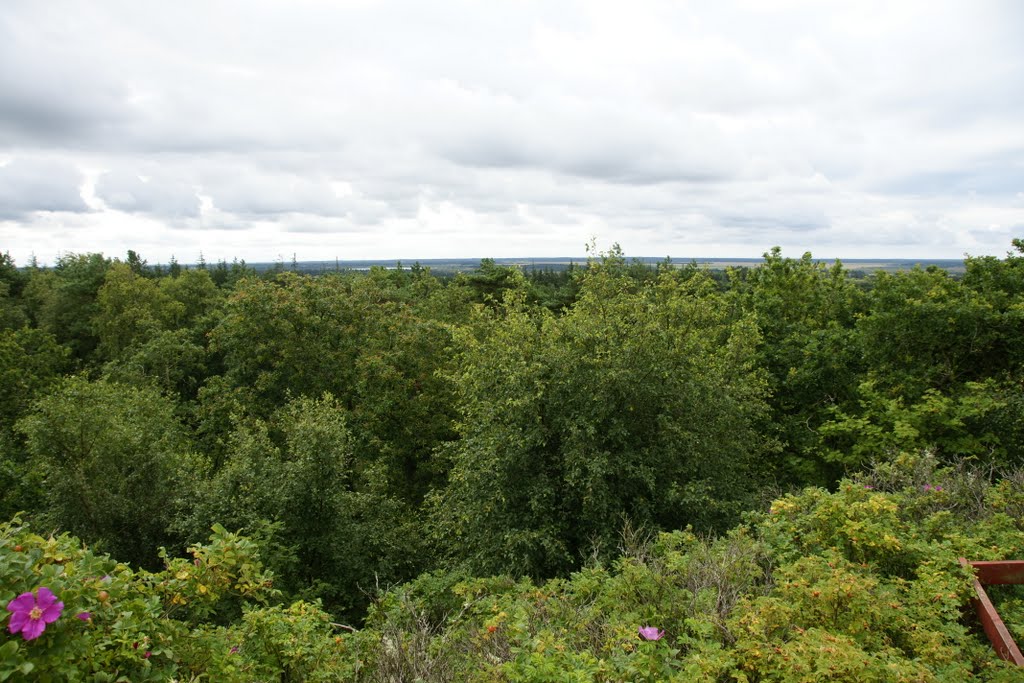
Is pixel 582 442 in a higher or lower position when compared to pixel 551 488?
higher

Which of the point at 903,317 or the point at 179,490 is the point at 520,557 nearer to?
the point at 179,490

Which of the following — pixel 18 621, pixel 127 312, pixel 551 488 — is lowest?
pixel 551 488

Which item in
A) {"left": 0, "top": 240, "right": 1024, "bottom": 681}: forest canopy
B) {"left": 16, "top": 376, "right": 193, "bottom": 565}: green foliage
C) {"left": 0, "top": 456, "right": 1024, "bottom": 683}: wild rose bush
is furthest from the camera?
{"left": 16, "top": 376, "right": 193, "bottom": 565}: green foliage

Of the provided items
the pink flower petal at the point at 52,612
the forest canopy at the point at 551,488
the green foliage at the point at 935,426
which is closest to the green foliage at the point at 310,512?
the forest canopy at the point at 551,488

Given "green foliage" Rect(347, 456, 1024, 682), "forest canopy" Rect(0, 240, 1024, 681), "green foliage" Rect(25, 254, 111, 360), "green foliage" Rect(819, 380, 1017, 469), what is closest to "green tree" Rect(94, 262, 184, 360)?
"green foliage" Rect(25, 254, 111, 360)

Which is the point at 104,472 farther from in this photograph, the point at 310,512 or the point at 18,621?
the point at 18,621

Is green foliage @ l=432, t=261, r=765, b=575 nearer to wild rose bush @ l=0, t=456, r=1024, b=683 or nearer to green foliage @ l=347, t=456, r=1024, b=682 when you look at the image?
green foliage @ l=347, t=456, r=1024, b=682

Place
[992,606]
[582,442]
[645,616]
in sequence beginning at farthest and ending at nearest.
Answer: [582,442]
[645,616]
[992,606]

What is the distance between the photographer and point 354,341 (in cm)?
2086

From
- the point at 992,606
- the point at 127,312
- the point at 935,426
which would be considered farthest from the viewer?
the point at 127,312

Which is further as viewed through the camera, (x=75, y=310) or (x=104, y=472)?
(x=75, y=310)

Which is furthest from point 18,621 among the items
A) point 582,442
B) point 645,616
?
point 582,442

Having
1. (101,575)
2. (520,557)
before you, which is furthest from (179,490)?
(101,575)

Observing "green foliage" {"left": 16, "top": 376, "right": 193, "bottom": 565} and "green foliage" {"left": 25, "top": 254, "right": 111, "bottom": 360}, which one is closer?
"green foliage" {"left": 16, "top": 376, "right": 193, "bottom": 565}
